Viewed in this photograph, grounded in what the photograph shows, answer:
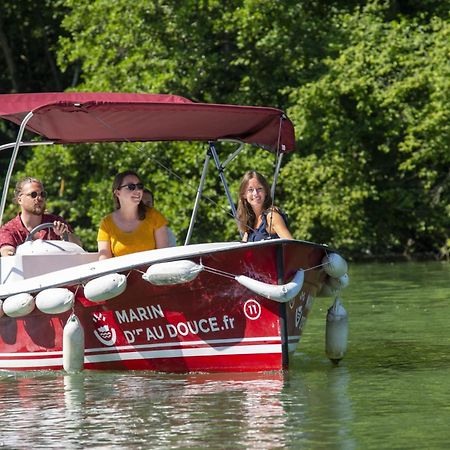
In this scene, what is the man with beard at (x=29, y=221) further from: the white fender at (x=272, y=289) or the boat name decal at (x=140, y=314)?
the white fender at (x=272, y=289)

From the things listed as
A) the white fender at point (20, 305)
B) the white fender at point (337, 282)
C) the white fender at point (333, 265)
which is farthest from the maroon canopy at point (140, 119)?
the white fender at point (20, 305)

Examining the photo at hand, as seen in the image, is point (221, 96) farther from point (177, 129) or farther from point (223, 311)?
point (223, 311)

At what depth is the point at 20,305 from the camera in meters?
10.7

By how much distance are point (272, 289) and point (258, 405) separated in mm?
1196

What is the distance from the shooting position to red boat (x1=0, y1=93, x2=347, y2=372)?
10141mm

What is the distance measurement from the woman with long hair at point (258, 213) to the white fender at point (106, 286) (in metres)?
1.13

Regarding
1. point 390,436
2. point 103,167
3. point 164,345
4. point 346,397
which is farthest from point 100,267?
point 103,167

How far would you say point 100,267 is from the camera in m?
10.4

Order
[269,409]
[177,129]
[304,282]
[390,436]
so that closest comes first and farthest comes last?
[390,436] → [269,409] → [304,282] → [177,129]

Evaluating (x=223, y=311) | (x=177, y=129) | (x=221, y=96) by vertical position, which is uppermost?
(x=221, y=96)

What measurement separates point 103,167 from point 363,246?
4831 millimetres

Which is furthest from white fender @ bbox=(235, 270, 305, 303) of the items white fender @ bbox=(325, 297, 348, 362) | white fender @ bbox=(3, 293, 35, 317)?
white fender @ bbox=(3, 293, 35, 317)

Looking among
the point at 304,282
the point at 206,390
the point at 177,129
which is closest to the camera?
the point at 206,390

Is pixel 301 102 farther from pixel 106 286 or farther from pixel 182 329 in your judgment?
pixel 106 286
